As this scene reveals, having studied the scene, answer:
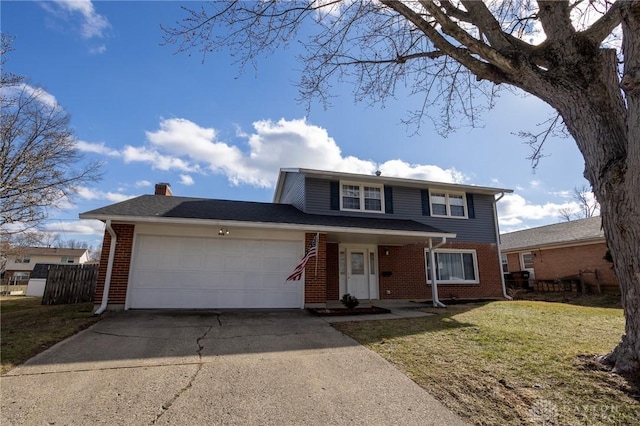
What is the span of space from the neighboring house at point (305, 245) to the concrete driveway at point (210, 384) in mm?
3239

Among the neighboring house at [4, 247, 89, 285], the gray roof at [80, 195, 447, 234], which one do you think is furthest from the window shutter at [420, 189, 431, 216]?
the neighboring house at [4, 247, 89, 285]

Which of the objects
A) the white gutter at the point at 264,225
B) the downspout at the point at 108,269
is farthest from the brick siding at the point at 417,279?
the downspout at the point at 108,269

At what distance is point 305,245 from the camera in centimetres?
1054

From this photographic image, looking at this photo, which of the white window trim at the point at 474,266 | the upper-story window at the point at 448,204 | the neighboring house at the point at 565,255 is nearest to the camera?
the white window trim at the point at 474,266

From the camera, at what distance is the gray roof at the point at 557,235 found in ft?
57.5

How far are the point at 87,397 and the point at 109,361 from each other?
1300 millimetres

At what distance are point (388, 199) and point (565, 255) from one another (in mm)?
12345

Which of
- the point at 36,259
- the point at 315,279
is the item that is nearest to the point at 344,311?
the point at 315,279

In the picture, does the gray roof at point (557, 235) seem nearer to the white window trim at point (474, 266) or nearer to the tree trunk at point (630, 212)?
the white window trim at point (474, 266)

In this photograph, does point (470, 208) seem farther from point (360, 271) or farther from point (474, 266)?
point (360, 271)

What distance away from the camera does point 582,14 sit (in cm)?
705

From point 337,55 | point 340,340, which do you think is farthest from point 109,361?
point 337,55

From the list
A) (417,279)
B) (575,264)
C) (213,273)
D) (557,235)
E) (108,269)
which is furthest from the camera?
(557,235)

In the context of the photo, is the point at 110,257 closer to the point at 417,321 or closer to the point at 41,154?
the point at 417,321
